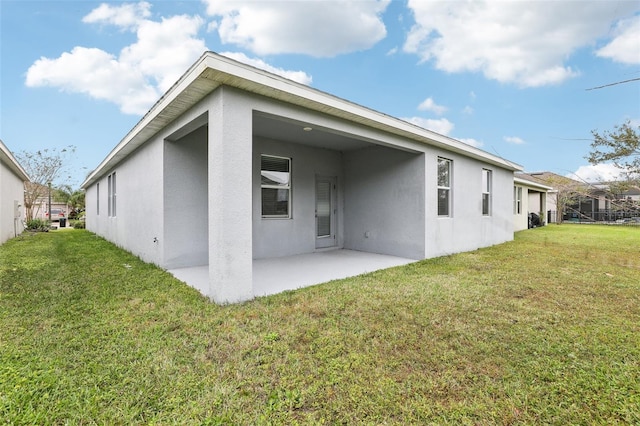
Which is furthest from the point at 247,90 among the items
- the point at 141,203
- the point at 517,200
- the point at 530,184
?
the point at 530,184

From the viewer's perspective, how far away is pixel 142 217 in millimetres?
7070

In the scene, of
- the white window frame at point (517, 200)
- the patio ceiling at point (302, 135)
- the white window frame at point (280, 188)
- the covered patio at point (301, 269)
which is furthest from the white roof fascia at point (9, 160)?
the white window frame at point (517, 200)

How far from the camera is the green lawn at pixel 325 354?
1.96 metres

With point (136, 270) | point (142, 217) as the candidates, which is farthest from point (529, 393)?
point (142, 217)

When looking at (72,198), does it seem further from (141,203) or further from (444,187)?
(444,187)

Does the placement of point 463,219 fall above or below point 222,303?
above

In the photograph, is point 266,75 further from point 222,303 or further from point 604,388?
point 604,388

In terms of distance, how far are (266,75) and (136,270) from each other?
461 cm

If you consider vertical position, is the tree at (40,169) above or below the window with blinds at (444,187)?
above

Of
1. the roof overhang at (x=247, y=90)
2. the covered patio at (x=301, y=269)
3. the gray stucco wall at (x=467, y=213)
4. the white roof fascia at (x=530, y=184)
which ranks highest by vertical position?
the roof overhang at (x=247, y=90)

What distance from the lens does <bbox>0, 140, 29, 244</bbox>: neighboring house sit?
10.1 metres

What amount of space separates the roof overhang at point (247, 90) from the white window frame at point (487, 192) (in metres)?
3.53

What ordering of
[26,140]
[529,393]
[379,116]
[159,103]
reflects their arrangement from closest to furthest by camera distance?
[529,393] < [159,103] < [379,116] < [26,140]

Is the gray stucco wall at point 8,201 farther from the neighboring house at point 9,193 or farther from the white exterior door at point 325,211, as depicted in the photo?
the white exterior door at point 325,211
